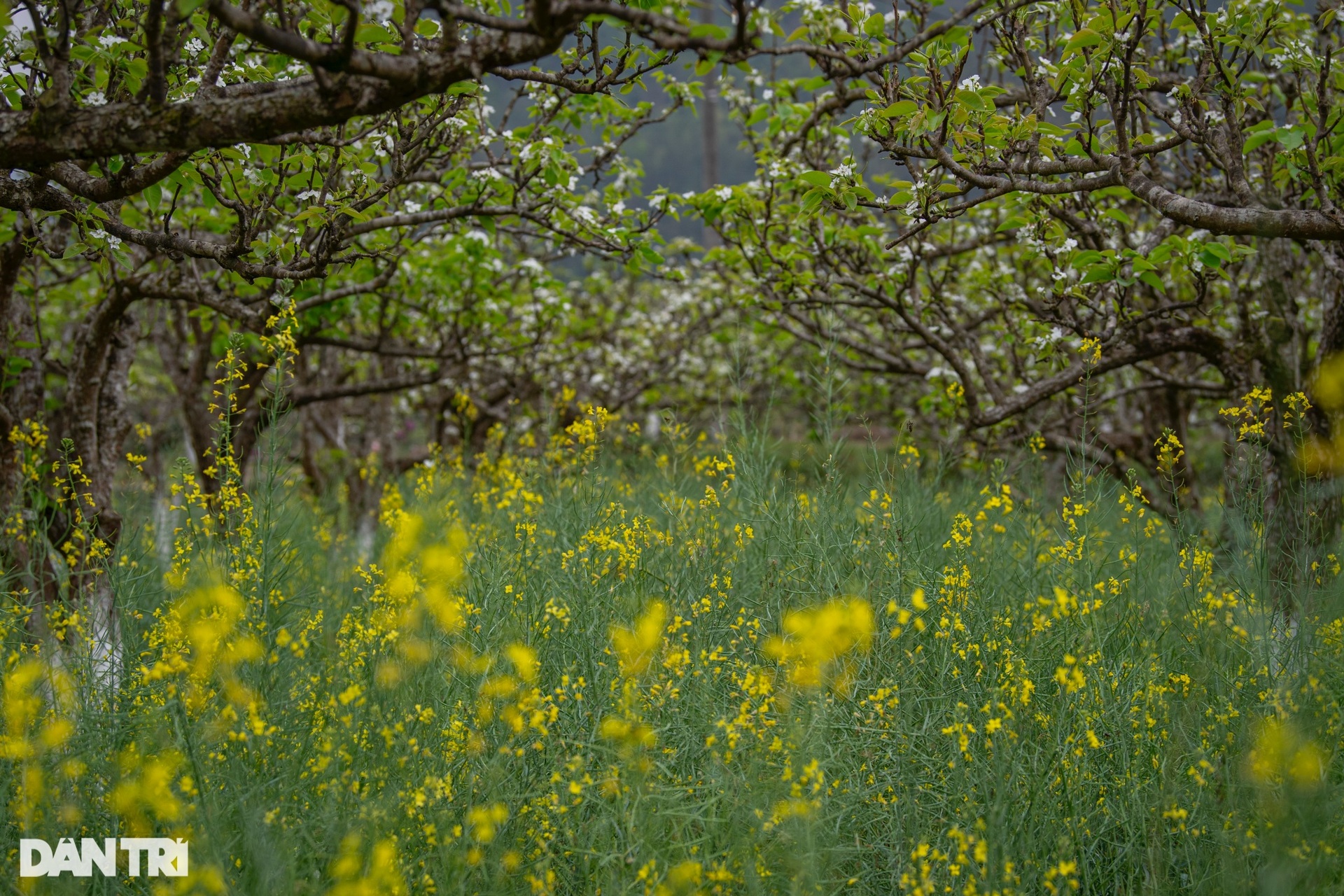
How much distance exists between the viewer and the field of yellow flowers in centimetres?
218

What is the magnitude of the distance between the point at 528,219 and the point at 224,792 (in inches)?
126

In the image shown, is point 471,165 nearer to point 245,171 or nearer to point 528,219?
point 528,219

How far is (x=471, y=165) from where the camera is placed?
196 inches

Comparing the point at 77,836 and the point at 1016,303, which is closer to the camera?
the point at 77,836

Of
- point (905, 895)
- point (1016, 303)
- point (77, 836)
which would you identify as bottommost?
point (905, 895)

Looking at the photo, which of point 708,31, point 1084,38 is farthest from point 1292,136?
point 708,31

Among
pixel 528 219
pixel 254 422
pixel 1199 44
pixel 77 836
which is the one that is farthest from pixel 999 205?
pixel 77 836

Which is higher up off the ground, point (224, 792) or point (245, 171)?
point (245, 171)

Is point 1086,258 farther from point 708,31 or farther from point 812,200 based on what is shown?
point 708,31

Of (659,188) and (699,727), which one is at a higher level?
(659,188)

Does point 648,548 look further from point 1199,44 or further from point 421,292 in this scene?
point 421,292

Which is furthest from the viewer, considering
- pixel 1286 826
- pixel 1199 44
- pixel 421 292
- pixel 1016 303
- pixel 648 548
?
pixel 421 292

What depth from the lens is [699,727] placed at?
8.76ft

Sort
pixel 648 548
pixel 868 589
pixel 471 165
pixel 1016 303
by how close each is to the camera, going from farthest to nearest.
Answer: pixel 1016 303, pixel 471 165, pixel 648 548, pixel 868 589
